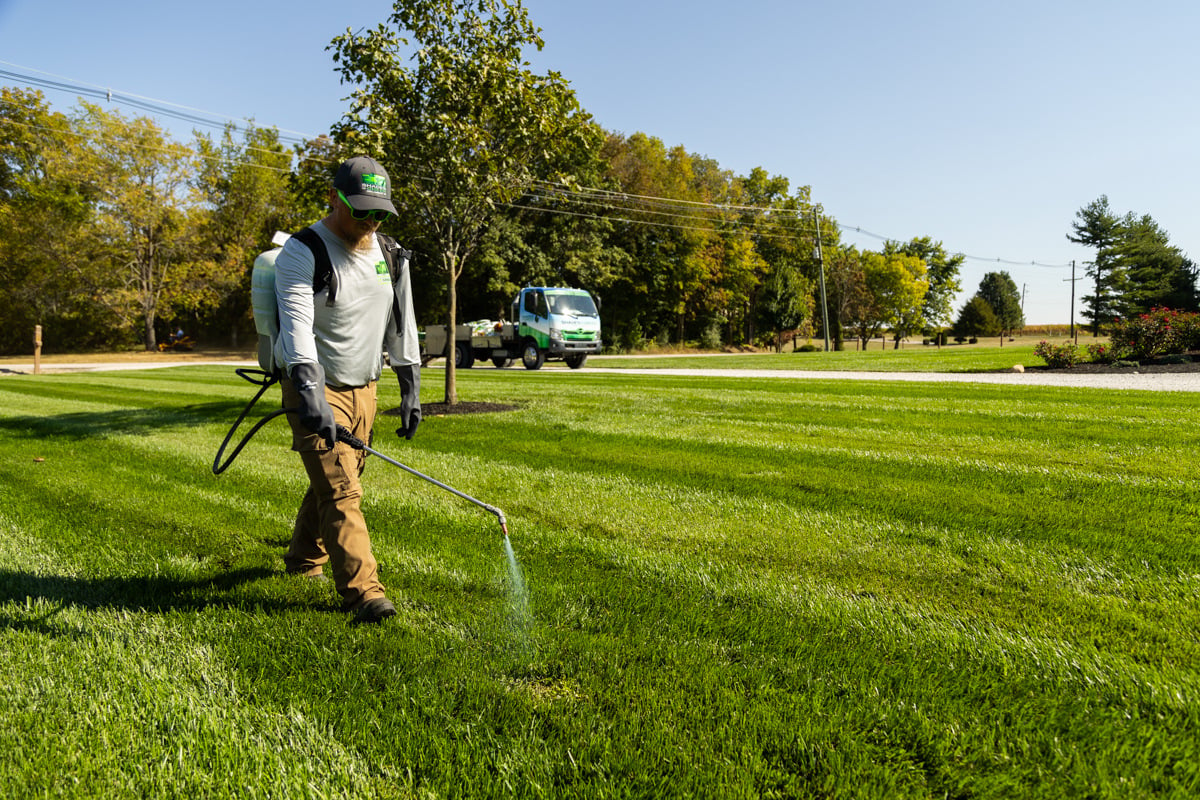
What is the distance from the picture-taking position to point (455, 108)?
375 inches

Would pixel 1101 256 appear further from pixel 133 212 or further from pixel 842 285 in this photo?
pixel 133 212

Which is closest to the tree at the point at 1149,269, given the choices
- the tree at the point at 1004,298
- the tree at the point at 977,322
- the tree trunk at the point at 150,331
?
the tree at the point at 977,322

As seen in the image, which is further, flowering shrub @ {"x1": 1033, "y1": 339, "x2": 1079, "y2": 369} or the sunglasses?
flowering shrub @ {"x1": 1033, "y1": 339, "x2": 1079, "y2": 369}

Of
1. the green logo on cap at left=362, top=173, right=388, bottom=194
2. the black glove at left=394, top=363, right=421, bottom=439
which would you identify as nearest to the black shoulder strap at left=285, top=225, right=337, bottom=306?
the green logo on cap at left=362, top=173, right=388, bottom=194

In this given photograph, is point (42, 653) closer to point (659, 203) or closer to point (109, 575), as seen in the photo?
point (109, 575)

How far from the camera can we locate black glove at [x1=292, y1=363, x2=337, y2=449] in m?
3.01

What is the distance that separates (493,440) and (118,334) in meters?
49.5

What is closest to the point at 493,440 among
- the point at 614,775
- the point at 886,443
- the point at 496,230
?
the point at 886,443

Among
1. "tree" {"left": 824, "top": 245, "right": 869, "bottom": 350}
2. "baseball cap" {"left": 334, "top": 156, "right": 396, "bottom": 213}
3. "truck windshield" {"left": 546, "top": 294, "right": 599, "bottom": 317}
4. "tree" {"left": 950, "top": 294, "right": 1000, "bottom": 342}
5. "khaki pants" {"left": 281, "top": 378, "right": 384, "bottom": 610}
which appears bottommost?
"khaki pants" {"left": 281, "top": 378, "right": 384, "bottom": 610}

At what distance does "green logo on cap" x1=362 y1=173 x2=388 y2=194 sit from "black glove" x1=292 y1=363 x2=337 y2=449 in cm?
80

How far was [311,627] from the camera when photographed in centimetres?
321

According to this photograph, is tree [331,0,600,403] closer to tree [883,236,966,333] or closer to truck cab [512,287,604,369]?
truck cab [512,287,604,369]

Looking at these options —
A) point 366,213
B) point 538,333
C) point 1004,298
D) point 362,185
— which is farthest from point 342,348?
point 1004,298

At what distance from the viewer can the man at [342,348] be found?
312 cm
